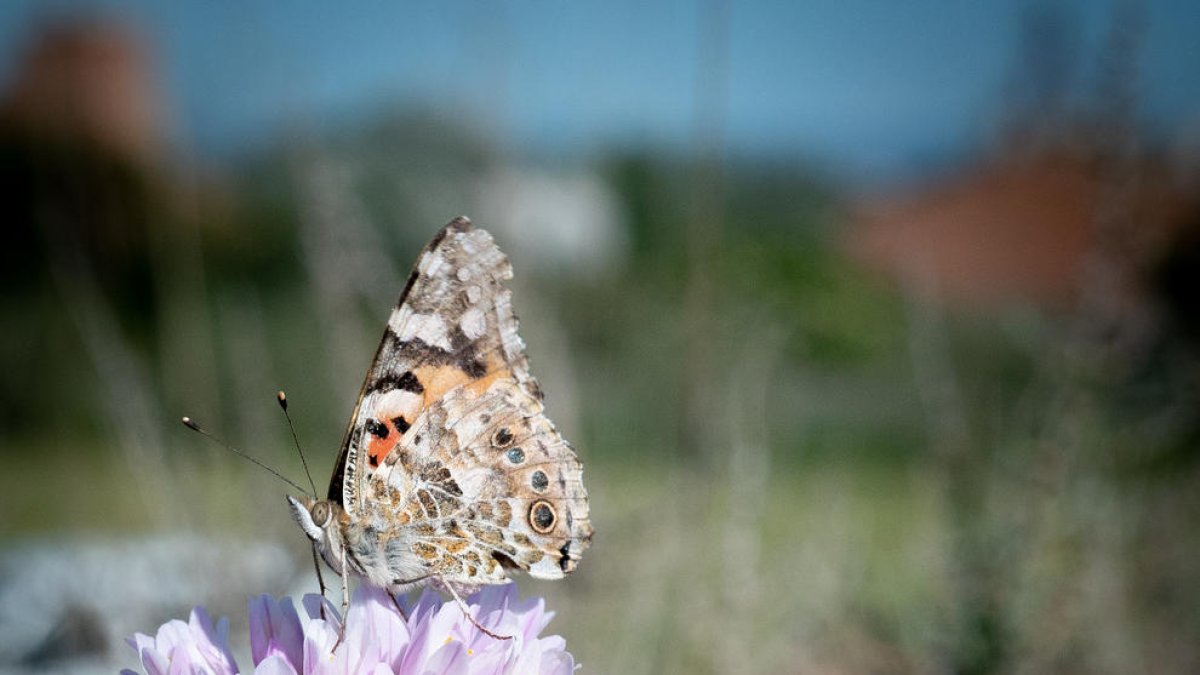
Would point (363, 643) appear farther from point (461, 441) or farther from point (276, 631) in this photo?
point (461, 441)

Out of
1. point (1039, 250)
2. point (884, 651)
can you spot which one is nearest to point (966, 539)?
point (884, 651)

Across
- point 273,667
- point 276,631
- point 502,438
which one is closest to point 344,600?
point 276,631

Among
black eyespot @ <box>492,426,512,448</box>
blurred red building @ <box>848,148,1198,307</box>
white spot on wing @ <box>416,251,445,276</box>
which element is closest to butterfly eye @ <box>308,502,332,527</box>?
black eyespot @ <box>492,426,512,448</box>

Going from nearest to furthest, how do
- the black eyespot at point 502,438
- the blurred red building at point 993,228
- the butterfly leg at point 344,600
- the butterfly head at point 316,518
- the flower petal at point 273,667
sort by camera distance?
the flower petal at point 273,667 → the butterfly leg at point 344,600 → the butterfly head at point 316,518 → the black eyespot at point 502,438 → the blurred red building at point 993,228

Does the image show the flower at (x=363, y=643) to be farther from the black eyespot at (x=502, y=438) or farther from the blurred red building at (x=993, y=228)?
the blurred red building at (x=993, y=228)

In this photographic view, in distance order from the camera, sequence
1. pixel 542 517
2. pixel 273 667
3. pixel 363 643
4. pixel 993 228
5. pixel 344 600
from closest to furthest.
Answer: pixel 273 667 → pixel 363 643 → pixel 344 600 → pixel 542 517 → pixel 993 228

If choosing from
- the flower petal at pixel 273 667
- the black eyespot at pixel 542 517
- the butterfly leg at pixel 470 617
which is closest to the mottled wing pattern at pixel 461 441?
the black eyespot at pixel 542 517

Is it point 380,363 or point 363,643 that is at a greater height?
point 380,363

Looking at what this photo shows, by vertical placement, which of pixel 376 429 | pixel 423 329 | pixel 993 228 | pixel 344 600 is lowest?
pixel 993 228

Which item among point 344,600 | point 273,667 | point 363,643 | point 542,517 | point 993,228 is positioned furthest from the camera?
point 993,228

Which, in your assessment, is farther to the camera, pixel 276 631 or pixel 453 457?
pixel 453 457
